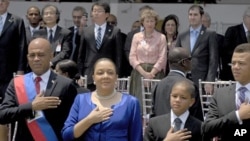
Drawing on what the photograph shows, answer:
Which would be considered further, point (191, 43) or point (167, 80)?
point (191, 43)

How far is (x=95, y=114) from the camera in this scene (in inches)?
174

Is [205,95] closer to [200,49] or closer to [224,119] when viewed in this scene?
[200,49]

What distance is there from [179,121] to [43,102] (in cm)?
102

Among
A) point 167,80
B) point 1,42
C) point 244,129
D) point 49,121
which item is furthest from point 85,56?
point 244,129

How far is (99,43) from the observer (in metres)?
8.61

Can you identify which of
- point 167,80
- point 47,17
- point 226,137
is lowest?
point 226,137

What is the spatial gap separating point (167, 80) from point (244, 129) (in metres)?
1.24

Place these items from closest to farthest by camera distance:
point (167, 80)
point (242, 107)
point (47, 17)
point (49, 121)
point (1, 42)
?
point (242, 107)
point (49, 121)
point (167, 80)
point (1, 42)
point (47, 17)

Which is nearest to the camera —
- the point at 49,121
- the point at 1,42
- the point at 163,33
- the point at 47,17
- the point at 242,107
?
the point at 242,107

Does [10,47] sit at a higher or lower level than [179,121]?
higher

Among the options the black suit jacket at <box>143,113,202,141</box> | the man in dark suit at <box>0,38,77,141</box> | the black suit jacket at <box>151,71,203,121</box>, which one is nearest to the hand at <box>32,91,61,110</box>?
the man in dark suit at <box>0,38,77,141</box>

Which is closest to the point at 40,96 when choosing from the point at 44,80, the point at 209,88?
the point at 44,80

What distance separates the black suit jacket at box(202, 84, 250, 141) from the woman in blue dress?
1.66 feet

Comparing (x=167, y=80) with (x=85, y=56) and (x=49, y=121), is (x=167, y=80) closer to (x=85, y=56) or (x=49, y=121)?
(x=49, y=121)
